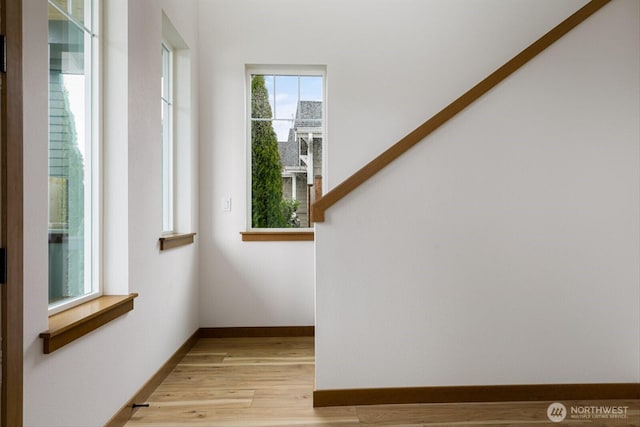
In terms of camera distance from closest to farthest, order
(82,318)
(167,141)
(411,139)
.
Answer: (82,318) → (411,139) → (167,141)

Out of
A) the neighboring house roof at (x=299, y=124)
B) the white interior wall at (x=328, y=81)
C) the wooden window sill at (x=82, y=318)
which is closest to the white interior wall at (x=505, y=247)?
the wooden window sill at (x=82, y=318)

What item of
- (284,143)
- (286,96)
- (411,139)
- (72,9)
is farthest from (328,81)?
(72,9)

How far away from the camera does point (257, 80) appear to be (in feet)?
11.0

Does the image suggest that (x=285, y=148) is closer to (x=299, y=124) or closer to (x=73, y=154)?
(x=299, y=124)

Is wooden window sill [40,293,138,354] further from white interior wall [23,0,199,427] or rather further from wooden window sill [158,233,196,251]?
→ wooden window sill [158,233,196,251]

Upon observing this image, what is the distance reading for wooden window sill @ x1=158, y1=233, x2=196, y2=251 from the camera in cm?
240

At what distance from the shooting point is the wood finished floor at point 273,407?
1.91m

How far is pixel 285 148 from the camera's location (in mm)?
3371

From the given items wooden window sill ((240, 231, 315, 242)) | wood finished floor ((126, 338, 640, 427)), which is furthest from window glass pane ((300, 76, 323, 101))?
wood finished floor ((126, 338, 640, 427))

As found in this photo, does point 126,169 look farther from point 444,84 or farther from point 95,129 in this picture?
point 444,84

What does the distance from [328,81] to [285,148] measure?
643mm

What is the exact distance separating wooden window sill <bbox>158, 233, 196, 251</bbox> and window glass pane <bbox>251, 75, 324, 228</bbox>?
0.60 metres

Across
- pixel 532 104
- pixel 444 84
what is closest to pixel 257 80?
pixel 444 84

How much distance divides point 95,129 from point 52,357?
3.36 feet
